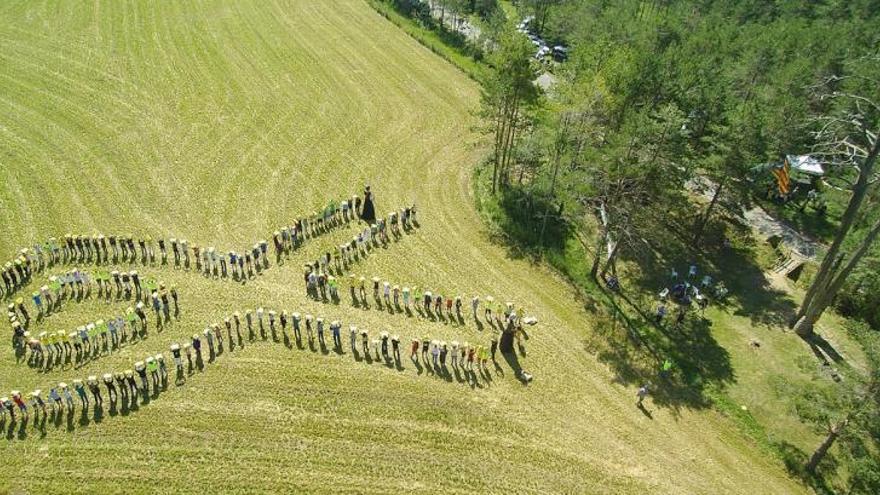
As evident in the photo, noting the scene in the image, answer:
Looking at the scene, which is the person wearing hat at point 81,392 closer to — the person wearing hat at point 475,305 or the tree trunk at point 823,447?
the person wearing hat at point 475,305

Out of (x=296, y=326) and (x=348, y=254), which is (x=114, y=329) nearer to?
(x=296, y=326)

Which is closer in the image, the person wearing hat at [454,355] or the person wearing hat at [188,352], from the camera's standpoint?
the person wearing hat at [188,352]

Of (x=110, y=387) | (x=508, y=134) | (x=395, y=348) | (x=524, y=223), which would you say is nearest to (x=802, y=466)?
(x=395, y=348)

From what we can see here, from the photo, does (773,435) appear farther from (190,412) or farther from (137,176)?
(137,176)

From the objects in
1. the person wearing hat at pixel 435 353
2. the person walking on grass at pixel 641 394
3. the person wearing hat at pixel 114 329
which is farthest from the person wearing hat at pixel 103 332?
the person walking on grass at pixel 641 394

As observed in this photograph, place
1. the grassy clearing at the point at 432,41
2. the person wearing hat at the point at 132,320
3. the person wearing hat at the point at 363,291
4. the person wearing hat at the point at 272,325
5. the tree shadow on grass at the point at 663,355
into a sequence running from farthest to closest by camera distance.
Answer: the grassy clearing at the point at 432,41 → the person wearing hat at the point at 363,291 → the tree shadow on grass at the point at 663,355 → the person wearing hat at the point at 272,325 → the person wearing hat at the point at 132,320

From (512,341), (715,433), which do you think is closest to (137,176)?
(512,341)
